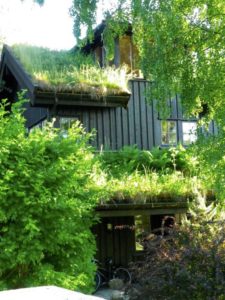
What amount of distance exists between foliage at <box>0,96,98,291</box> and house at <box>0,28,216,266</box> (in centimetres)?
527

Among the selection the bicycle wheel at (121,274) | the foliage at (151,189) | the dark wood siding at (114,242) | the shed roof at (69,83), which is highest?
the shed roof at (69,83)

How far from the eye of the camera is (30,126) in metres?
20.8

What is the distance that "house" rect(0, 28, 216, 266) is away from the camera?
658 inches

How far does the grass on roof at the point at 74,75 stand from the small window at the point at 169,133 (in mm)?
3009

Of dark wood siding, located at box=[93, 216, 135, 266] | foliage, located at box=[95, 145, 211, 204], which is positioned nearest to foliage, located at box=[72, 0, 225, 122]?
foliage, located at box=[95, 145, 211, 204]

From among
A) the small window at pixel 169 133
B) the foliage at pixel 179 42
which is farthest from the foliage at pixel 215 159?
the small window at pixel 169 133

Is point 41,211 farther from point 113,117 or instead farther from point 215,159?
point 113,117

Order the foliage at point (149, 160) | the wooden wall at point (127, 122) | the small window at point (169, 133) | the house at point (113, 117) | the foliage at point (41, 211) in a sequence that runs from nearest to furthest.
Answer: the foliage at point (41, 211) → the foliage at point (149, 160) → the house at point (113, 117) → the wooden wall at point (127, 122) → the small window at point (169, 133)

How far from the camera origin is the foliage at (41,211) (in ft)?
28.1

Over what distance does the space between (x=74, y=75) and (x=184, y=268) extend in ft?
36.8

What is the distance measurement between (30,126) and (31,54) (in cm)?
314

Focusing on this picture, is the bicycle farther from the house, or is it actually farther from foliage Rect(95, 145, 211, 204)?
foliage Rect(95, 145, 211, 204)

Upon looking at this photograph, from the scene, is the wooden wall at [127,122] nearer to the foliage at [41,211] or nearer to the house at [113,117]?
the house at [113,117]

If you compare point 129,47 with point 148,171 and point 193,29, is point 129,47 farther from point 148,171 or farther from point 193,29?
point 193,29
